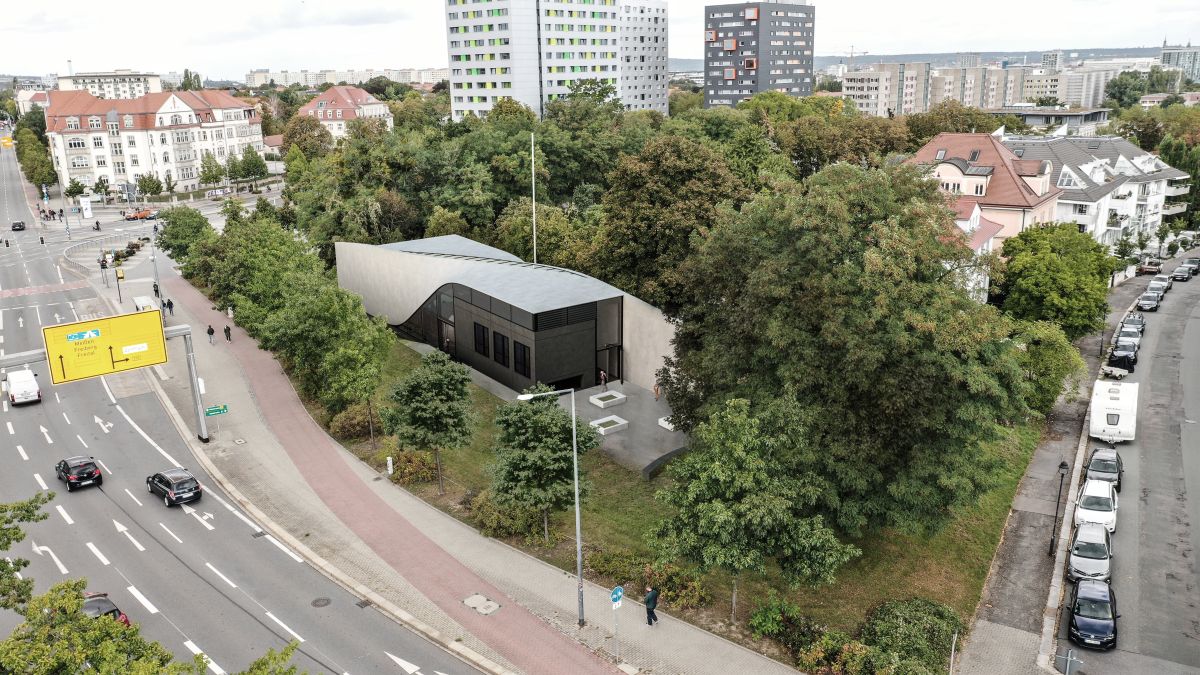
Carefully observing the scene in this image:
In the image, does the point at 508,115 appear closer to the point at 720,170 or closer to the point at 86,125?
the point at 720,170

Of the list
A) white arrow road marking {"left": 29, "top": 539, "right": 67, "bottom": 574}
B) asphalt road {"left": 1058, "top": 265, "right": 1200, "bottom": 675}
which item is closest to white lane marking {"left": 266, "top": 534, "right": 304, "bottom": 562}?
white arrow road marking {"left": 29, "top": 539, "right": 67, "bottom": 574}

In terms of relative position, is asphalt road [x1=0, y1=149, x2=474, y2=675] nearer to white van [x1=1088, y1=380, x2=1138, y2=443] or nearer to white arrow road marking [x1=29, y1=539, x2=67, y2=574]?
white arrow road marking [x1=29, y1=539, x2=67, y2=574]

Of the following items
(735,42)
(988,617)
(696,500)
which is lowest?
(988,617)

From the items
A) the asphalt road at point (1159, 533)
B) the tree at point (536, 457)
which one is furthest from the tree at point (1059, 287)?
the tree at point (536, 457)

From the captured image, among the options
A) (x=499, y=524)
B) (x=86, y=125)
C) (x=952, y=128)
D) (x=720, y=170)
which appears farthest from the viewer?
(x=86, y=125)

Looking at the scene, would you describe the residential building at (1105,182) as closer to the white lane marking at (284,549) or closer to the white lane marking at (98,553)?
the white lane marking at (284,549)

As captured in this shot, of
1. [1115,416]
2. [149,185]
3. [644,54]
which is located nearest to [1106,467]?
[1115,416]

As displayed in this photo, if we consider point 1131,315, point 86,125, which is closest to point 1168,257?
point 1131,315
